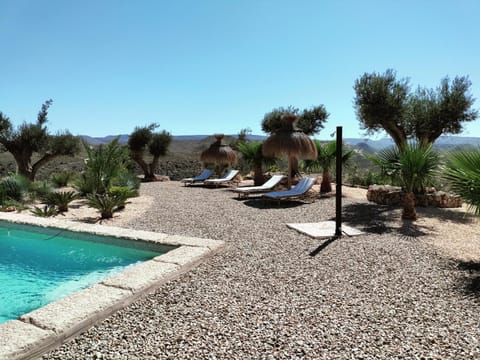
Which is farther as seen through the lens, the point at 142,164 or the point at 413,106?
the point at 142,164

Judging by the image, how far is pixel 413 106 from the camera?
9945mm

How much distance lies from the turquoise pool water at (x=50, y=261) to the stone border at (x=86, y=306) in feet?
3.73

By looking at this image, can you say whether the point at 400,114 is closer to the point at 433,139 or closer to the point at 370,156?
the point at 433,139

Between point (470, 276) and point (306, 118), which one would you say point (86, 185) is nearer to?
point (470, 276)

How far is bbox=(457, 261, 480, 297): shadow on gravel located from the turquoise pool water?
405 cm

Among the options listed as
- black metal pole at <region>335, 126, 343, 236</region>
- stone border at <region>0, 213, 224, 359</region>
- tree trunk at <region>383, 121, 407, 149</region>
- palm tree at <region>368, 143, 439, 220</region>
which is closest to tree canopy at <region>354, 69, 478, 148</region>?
tree trunk at <region>383, 121, 407, 149</region>

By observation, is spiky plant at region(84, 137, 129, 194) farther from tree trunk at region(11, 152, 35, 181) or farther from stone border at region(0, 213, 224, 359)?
tree trunk at region(11, 152, 35, 181)

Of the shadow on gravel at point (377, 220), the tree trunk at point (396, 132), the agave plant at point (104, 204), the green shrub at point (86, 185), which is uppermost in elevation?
the tree trunk at point (396, 132)

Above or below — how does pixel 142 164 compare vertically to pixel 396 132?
below

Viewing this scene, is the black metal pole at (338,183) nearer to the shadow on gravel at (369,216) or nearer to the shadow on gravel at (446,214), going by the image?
the shadow on gravel at (369,216)

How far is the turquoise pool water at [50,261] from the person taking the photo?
170 inches

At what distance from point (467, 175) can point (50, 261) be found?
20.7 ft

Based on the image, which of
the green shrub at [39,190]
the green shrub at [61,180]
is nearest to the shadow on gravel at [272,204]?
the green shrub at [39,190]

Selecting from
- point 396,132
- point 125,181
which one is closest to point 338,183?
point 396,132
